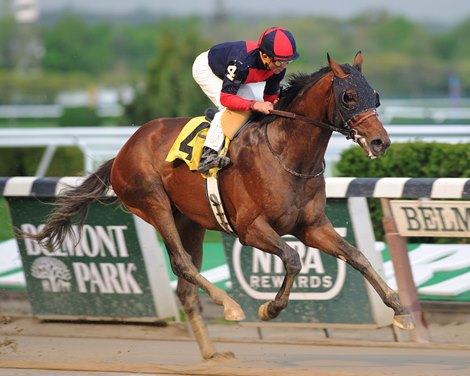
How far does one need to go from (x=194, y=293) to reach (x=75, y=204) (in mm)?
1045

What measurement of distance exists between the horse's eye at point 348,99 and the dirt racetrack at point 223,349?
1.40 metres

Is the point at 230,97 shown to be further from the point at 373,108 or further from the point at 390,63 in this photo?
the point at 390,63

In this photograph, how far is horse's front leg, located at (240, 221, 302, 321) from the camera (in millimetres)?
5902

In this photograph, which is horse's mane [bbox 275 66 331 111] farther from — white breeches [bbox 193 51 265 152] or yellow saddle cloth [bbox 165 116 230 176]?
yellow saddle cloth [bbox 165 116 230 176]

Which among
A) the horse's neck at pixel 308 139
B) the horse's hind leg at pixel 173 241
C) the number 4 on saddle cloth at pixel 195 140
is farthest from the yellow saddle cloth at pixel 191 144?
the horse's neck at pixel 308 139

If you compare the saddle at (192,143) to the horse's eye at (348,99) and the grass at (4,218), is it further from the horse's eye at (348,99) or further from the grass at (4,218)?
the grass at (4,218)

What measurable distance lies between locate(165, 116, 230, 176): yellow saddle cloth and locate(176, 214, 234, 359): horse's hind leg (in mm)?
511

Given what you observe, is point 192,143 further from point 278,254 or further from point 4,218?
point 4,218

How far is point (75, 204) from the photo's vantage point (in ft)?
23.3

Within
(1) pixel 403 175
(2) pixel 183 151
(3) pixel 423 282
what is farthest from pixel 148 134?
(1) pixel 403 175

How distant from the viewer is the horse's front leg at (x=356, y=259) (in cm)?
589

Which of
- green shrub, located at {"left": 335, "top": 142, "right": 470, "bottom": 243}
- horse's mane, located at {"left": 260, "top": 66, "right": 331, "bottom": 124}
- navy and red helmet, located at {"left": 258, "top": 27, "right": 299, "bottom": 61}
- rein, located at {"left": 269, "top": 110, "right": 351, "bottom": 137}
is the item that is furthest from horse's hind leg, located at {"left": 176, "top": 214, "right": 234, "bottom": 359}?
green shrub, located at {"left": 335, "top": 142, "right": 470, "bottom": 243}

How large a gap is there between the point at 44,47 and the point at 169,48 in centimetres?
4782

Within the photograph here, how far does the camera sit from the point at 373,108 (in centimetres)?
564
